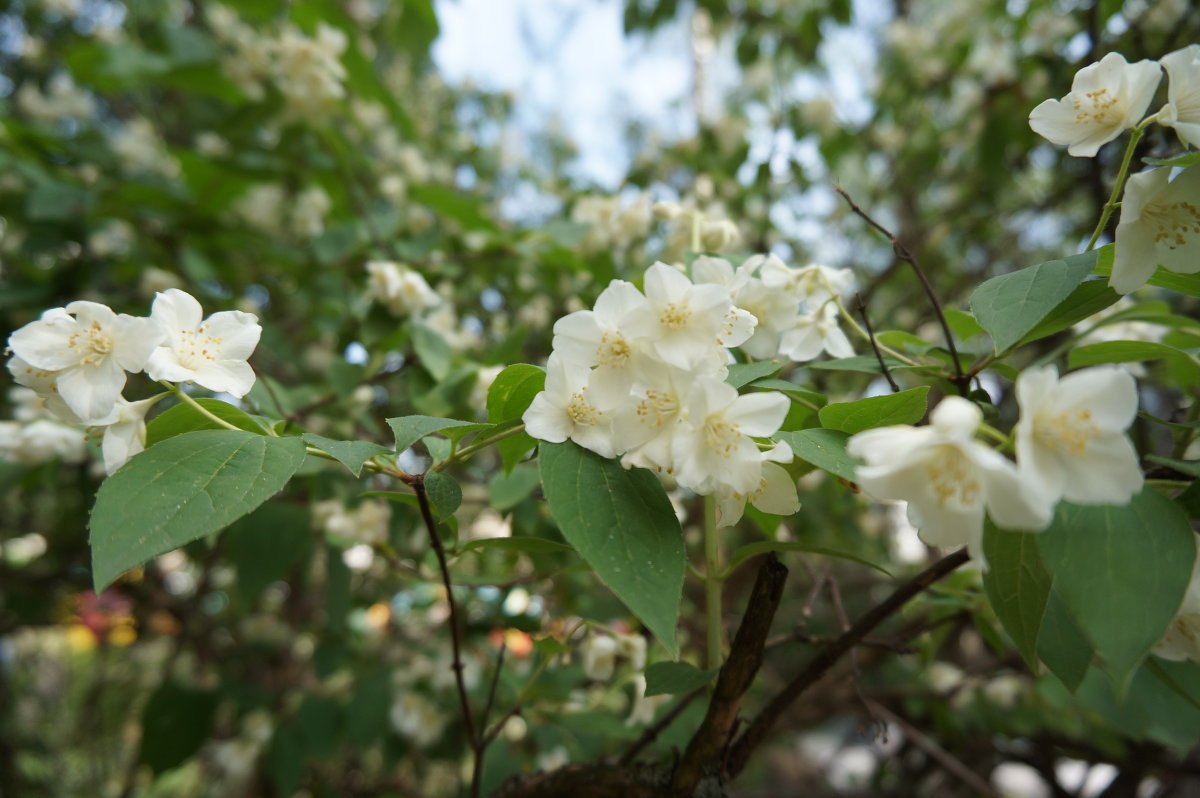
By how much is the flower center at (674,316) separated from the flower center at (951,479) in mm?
306

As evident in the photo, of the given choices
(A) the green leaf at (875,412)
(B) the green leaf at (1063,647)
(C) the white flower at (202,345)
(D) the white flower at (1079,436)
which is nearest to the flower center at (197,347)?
(C) the white flower at (202,345)

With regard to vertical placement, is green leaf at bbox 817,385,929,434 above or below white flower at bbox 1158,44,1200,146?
below

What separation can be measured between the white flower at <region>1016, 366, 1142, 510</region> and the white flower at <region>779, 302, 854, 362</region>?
0.44 meters

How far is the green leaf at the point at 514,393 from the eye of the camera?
888 mm

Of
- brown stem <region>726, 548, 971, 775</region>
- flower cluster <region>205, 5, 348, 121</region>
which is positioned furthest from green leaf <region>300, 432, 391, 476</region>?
flower cluster <region>205, 5, 348, 121</region>

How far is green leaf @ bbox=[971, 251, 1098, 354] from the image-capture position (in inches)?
29.7

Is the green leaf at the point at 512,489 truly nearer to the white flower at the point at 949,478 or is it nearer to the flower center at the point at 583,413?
the flower center at the point at 583,413

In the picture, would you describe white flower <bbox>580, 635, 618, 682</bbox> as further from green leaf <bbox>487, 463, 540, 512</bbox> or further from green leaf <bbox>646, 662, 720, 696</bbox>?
green leaf <bbox>646, 662, 720, 696</bbox>

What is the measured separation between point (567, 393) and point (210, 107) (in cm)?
327

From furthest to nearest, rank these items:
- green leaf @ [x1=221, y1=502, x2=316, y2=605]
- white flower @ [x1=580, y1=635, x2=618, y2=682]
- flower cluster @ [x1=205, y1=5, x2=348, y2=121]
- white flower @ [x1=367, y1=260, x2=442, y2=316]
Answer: flower cluster @ [x1=205, y1=5, x2=348, y2=121] < green leaf @ [x1=221, y1=502, x2=316, y2=605] < white flower @ [x1=367, y1=260, x2=442, y2=316] < white flower @ [x1=580, y1=635, x2=618, y2=682]

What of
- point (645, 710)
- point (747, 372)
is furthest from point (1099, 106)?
point (645, 710)

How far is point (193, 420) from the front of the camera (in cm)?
86

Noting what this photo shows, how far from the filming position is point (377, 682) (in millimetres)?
2248

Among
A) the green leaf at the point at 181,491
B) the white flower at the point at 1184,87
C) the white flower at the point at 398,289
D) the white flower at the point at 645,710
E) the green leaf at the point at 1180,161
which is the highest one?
the white flower at the point at 1184,87
